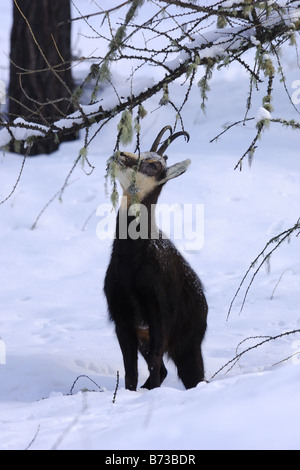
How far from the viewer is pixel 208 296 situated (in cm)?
763

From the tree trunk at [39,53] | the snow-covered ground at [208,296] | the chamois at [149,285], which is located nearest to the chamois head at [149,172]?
the chamois at [149,285]

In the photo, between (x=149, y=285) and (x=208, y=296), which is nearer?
(x=149, y=285)

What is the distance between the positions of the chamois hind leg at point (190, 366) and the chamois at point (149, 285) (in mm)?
63

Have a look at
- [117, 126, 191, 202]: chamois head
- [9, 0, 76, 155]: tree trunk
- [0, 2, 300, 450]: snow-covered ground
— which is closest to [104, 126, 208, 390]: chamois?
[117, 126, 191, 202]: chamois head

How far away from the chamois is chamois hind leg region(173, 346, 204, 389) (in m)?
0.06

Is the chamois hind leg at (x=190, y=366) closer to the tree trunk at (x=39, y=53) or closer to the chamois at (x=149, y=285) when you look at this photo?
the chamois at (x=149, y=285)

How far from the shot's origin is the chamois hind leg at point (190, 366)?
5.54 meters

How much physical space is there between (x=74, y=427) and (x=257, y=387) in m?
0.82

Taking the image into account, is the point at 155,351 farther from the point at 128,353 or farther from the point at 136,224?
the point at 136,224

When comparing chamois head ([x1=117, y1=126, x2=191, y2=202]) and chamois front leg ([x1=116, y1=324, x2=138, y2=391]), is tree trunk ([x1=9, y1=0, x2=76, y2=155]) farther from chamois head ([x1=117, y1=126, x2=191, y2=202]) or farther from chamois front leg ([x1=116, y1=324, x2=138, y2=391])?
chamois front leg ([x1=116, y1=324, x2=138, y2=391])

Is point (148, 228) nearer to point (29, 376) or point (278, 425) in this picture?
point (29, 376)

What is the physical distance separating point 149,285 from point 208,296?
2556 mm

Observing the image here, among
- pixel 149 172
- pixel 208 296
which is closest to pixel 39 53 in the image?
pixel 208 296

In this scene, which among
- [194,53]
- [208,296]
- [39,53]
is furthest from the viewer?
[39,53]
